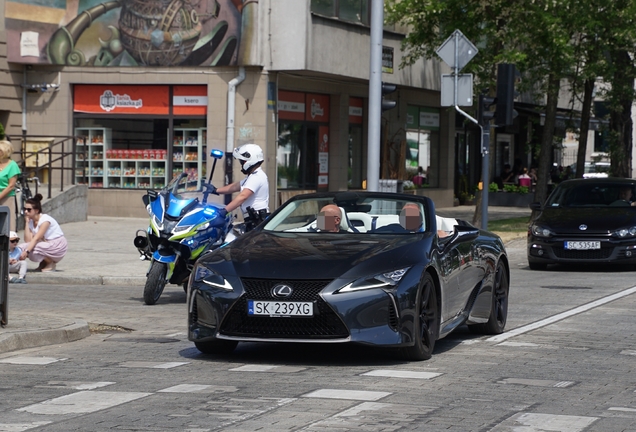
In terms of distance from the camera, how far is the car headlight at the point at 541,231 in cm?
1910

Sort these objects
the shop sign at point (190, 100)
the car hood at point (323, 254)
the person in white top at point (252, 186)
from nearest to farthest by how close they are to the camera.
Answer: the car hood at point (323, 254)
the person in white top at point (252, 186)
the shop sign at point (190, 100)

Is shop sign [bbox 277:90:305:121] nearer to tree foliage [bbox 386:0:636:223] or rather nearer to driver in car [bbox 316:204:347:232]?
tree foliage [bbox 386:0:636:223]

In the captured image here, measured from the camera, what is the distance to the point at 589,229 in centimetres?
1886

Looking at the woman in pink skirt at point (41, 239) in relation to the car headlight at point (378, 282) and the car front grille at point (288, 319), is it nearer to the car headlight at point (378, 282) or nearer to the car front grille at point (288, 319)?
the car front grille at point (288, 319)

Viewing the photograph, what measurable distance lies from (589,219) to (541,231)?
0.75 meters

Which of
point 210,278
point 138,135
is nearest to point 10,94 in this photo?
point 138,135

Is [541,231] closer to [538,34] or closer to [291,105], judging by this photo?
[538,34]

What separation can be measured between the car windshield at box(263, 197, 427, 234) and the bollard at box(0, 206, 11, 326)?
7.11 ft

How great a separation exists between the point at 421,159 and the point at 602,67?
9.96m

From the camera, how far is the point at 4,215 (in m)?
10.3

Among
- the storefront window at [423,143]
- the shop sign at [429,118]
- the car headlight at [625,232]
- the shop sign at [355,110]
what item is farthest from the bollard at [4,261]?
the shop sign at [429,118]

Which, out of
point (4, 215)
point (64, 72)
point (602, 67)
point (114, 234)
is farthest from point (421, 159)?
point (4, 215)

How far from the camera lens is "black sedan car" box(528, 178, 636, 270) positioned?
18734 mm

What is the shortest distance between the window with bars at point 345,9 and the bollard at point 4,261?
60.9 ft
